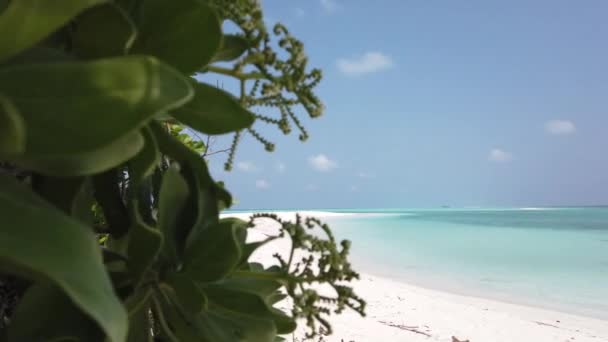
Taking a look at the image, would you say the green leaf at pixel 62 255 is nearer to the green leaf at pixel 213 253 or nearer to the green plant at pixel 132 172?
the green plant at pixel 132 172

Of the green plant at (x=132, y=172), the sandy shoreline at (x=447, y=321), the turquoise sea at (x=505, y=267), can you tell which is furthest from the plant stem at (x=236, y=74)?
the turquoise sea at (x=505, y=267)

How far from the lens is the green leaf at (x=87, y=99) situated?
21 cm

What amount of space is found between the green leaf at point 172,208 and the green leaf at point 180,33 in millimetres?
83

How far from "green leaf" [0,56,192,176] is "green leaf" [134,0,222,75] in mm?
105

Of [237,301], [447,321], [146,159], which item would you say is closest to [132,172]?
[146,159]

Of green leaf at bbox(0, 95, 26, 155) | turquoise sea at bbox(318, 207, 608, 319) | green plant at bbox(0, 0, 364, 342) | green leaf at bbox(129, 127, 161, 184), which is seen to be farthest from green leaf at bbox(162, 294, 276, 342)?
turquoise sea at bbox(318, 207, 608, 319)

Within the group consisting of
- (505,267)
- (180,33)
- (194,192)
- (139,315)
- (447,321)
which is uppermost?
(180,33)

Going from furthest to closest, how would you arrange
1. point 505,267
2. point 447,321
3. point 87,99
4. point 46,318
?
point 505,267 < point 447,321 < point 46,318 < point 87,99

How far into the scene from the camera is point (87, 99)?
213 millimetres

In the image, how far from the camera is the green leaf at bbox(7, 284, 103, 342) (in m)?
0.32

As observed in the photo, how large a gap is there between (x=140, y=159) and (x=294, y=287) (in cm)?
16

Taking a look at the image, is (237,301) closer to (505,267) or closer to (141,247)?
(141,247)

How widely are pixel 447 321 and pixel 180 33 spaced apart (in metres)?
5.63

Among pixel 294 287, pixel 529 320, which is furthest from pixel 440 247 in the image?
pixel 294 287
